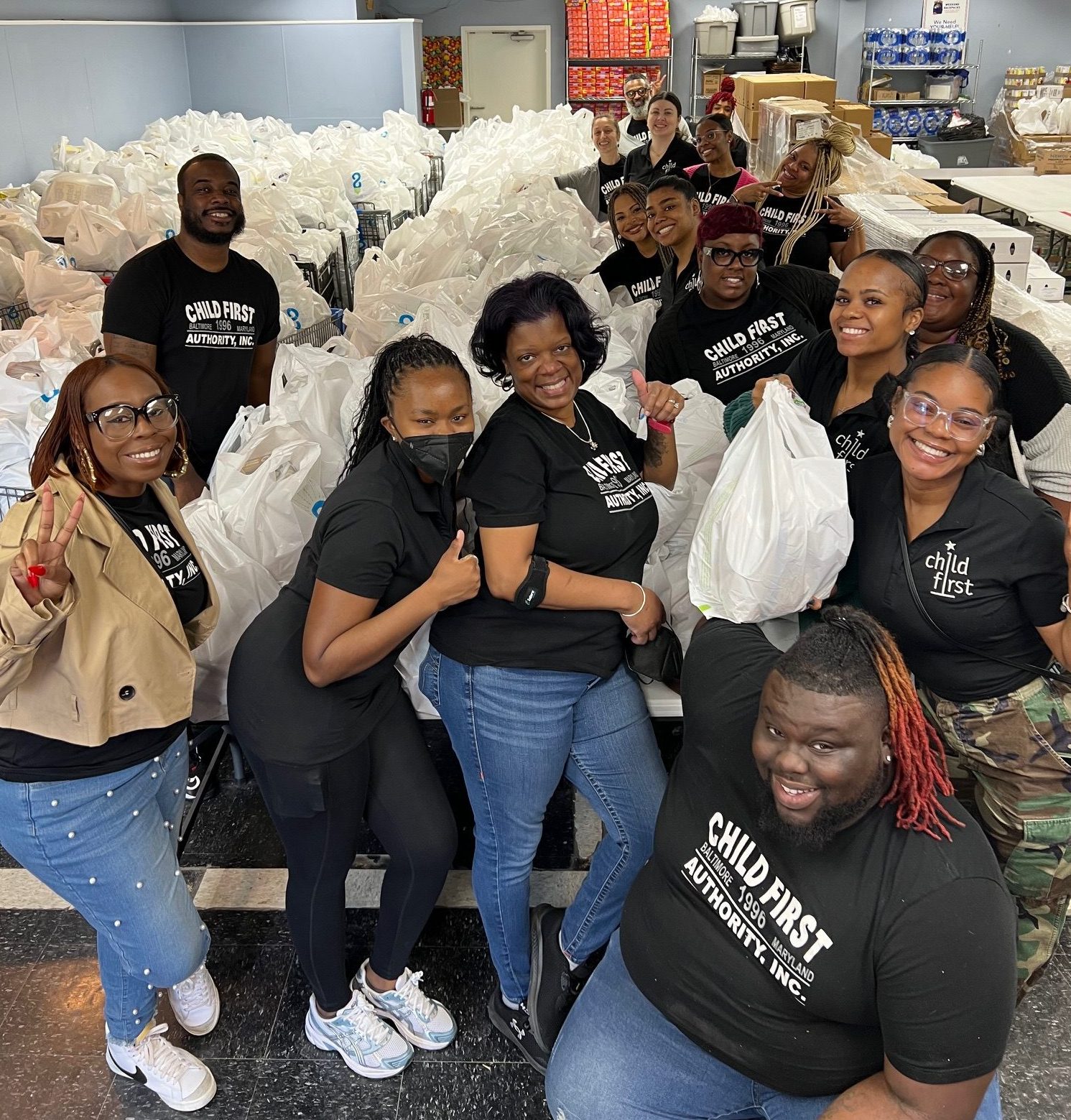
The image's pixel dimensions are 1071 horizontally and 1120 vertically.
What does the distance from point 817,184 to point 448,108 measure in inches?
436

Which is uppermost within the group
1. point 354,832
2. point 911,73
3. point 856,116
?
point 911,73

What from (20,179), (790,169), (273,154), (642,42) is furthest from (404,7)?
(790,169)

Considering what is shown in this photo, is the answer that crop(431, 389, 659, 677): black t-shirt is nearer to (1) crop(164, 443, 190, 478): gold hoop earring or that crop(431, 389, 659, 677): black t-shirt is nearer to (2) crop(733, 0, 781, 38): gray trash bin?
(1) crop(164, 443, 190, 478): gold hoop earring

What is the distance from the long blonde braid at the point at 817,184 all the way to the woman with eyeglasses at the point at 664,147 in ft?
4.85

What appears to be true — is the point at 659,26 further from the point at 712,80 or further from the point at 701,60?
the point at 712,80

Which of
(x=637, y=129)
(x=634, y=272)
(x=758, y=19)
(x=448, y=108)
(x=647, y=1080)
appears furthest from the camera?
(x=448, y=108)

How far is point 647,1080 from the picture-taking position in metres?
1.67

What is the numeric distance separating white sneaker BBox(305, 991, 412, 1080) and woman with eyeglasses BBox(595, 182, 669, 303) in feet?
9.11

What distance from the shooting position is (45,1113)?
2096mm

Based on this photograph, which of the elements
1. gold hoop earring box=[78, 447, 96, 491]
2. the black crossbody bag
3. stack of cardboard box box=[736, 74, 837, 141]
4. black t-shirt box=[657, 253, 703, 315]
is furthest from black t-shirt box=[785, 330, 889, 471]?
stack of cardboard box box=[736, 74, 837, 141]

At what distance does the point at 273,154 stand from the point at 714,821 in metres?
8.09

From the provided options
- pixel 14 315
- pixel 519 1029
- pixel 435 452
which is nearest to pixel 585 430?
pixel 435 452

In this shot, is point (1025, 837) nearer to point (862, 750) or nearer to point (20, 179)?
point (862, 750)

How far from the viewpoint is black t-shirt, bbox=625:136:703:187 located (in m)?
5.53
